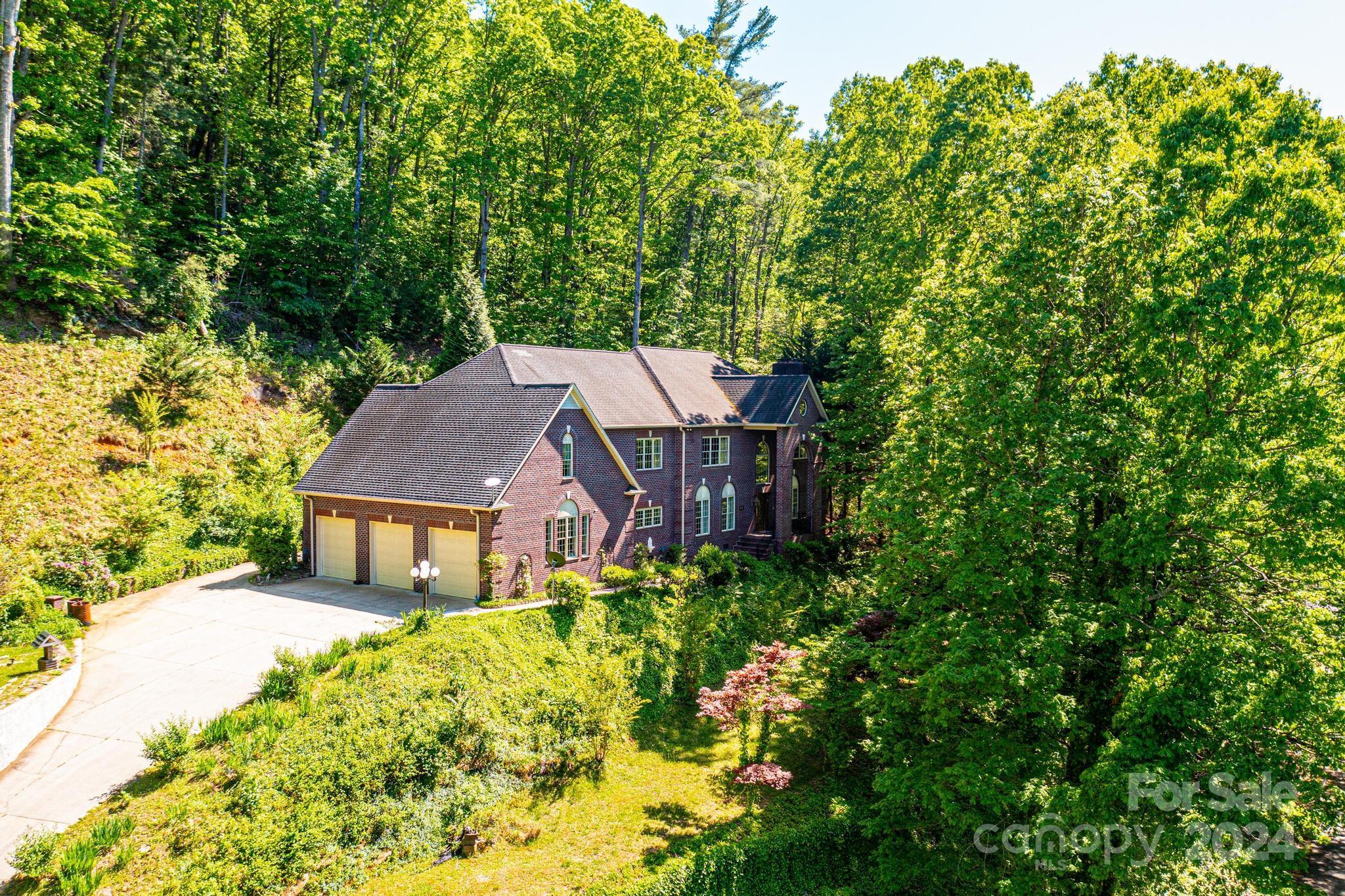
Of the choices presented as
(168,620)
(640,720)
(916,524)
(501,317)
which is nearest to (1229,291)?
(916,524)

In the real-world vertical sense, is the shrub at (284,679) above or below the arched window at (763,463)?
below

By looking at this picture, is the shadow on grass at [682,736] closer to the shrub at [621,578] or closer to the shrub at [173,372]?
the shrub at [621,578]

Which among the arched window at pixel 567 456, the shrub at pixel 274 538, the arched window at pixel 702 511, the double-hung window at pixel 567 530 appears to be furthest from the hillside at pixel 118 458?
the arched window at pixel 702 511

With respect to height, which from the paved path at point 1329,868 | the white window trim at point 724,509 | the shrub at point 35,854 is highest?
the white window trim at point 724,509

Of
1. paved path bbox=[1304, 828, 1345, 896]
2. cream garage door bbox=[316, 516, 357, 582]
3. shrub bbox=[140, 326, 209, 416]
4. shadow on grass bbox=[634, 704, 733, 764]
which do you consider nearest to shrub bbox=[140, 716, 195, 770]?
shadow on grass bbox=[634, 704, 733, 764]

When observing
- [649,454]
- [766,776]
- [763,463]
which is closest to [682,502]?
[649,454]

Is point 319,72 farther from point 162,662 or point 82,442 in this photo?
point 162,662

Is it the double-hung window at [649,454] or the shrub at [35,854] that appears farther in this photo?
the double-hung window at [649,454]
